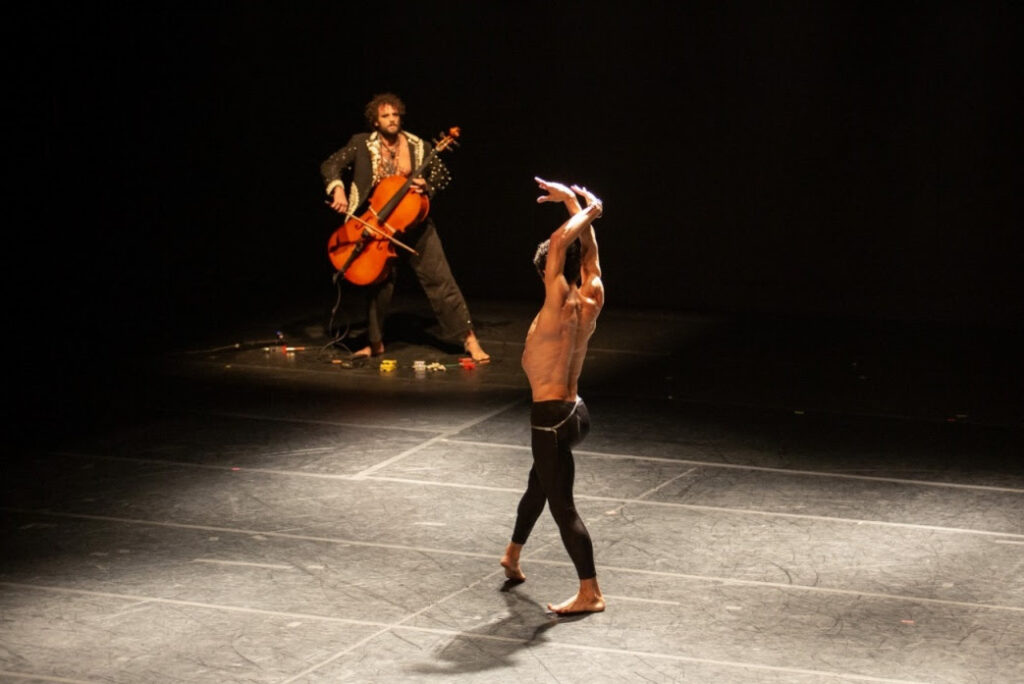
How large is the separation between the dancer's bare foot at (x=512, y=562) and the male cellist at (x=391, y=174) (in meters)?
3.96

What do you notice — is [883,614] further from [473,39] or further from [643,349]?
[473,39]

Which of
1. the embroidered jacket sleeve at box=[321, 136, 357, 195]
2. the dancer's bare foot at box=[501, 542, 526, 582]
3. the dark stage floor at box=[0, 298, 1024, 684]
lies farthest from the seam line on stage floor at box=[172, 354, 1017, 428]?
the dancer's bare foot at box=[501, 542, 526, 582]

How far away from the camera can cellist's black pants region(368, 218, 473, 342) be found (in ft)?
32.9

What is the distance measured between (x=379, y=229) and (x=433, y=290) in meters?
0.64

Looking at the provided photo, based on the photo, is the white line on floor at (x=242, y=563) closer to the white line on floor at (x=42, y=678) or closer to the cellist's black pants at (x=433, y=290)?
the white line on floor at (x=42, y=678)

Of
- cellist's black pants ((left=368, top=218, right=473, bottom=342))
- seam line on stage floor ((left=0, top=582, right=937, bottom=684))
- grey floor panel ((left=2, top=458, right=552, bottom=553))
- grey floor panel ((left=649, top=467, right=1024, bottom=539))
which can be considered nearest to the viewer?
seam line on stage floor ((left=0, top=582, right=937, bottom=684))

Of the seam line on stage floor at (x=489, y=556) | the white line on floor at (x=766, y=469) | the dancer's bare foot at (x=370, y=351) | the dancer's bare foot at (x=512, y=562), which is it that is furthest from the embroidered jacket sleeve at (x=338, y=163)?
the dancer's bare foot at (x=512, y=562)

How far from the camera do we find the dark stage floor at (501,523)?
5457mm

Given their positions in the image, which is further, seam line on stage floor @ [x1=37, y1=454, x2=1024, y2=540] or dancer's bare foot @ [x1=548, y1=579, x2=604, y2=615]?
seam line on stage floor @ [x1=37, y1=454, x2=1024, y2=540]

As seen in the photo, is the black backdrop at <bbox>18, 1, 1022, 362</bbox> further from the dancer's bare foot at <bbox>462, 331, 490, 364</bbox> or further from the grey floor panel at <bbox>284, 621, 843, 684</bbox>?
the grey floor panel at <bbox>284, 621, 843, 684</bbox>

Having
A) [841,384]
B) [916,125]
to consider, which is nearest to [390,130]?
[841,384]

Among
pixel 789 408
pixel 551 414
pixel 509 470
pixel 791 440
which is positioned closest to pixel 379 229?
pixel 509 470

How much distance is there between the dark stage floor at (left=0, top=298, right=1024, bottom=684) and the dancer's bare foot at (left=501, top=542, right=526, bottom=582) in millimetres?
66

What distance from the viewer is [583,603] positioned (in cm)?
580
